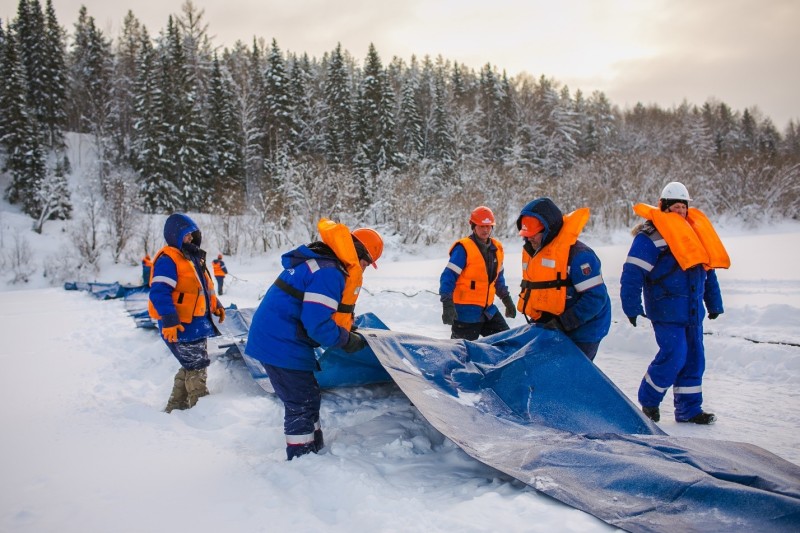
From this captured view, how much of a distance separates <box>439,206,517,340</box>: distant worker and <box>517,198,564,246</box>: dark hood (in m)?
1.16

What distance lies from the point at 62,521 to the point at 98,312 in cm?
958

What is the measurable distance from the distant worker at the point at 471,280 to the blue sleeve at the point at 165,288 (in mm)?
2521

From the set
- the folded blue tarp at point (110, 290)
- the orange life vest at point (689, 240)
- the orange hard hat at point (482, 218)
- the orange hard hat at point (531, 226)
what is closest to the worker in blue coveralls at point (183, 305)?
the orange hard hat at point (482, 218)

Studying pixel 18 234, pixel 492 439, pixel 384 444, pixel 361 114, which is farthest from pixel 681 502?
pixel 361 114

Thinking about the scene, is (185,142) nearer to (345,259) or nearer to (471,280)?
(471,280)

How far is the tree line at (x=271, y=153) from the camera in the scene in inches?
1095

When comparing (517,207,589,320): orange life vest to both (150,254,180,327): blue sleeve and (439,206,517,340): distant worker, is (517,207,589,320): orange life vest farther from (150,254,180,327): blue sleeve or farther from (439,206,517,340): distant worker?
(150,254,180,327): blue sleeve

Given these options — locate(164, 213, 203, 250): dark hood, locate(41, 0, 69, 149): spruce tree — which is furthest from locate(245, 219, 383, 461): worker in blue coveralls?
locate(41, 0, 69, 149): spruce tree

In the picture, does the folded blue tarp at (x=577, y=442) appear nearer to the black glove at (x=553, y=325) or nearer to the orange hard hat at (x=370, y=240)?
the black glove at (x=553, y=325)

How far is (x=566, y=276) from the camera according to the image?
12.0ft

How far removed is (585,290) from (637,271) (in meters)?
0.66

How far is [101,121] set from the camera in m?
36.0

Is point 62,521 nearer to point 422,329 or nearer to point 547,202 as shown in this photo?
point 547,202

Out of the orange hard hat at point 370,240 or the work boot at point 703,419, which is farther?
the work boot at point 703,419
